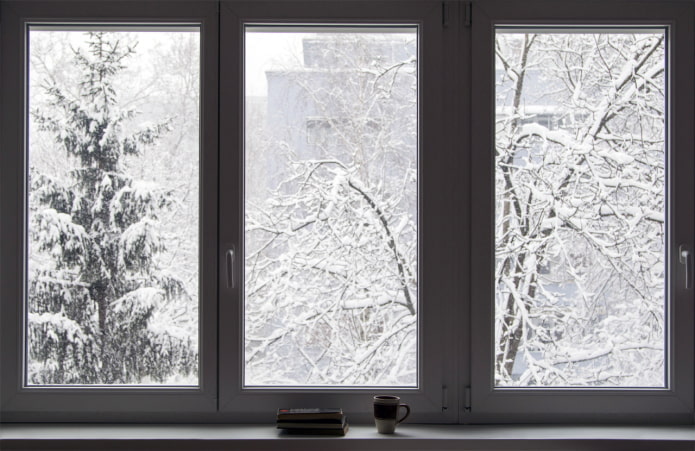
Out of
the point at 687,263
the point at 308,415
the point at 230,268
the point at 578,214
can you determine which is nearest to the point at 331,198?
the point at 230,268

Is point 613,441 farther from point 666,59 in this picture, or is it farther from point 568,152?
point 666,59

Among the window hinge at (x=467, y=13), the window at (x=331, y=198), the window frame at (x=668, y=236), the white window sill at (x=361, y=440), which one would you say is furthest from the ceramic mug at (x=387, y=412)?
the window hinge at (x=467, y=13)

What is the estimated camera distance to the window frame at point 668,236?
7.36ft

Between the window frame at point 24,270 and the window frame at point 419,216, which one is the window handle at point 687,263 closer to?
the window frame at point 419,216

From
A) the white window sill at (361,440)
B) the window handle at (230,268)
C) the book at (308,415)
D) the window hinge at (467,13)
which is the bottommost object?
the white window sill at (361,440)

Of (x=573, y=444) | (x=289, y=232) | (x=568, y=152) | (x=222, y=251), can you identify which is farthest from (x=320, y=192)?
(x=573, y=444)

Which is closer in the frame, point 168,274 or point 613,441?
point 613,441

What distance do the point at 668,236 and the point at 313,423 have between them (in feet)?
4.27

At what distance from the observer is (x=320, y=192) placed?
229cm

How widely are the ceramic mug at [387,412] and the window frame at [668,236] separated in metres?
0.29

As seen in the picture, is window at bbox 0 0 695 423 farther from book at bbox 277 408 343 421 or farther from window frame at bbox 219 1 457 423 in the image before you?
book at bbox 277 408 343 421

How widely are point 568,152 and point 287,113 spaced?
37.1 inches

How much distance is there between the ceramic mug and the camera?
2111 millimetres

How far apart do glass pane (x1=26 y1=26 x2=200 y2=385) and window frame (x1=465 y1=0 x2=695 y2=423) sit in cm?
94
